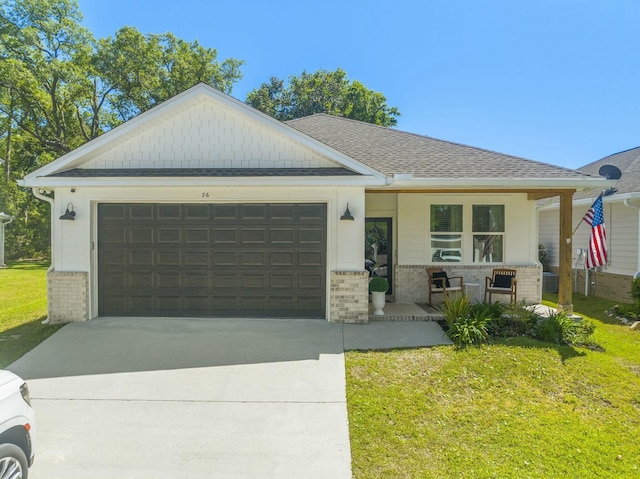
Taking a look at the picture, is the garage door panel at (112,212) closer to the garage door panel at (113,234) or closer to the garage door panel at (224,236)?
the garage door panel at (113,234)

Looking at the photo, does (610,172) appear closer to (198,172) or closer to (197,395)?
(198,172)

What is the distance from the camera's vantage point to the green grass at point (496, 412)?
3801 millimetres

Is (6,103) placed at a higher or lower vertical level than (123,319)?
higher

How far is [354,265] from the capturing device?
8.05 meters

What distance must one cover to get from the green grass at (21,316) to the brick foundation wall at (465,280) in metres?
7.85

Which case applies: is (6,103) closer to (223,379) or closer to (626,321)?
(223,379)

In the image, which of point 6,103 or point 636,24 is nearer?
point 636,24

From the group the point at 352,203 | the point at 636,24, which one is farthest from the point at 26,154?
the point at 636,24

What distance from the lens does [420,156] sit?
999 cm

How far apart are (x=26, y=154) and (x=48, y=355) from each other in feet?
102

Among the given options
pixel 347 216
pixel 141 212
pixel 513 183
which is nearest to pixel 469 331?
pixel 347 216

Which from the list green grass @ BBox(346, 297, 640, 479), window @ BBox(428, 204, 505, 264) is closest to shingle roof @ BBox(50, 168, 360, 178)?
window @ BBox(428, 204, 505, 264)

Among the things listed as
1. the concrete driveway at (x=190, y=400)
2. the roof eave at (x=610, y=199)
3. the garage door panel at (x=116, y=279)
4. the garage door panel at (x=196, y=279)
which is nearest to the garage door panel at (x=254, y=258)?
the garage door panel at (x=196, y=279)

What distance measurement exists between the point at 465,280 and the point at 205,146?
7.27 m
